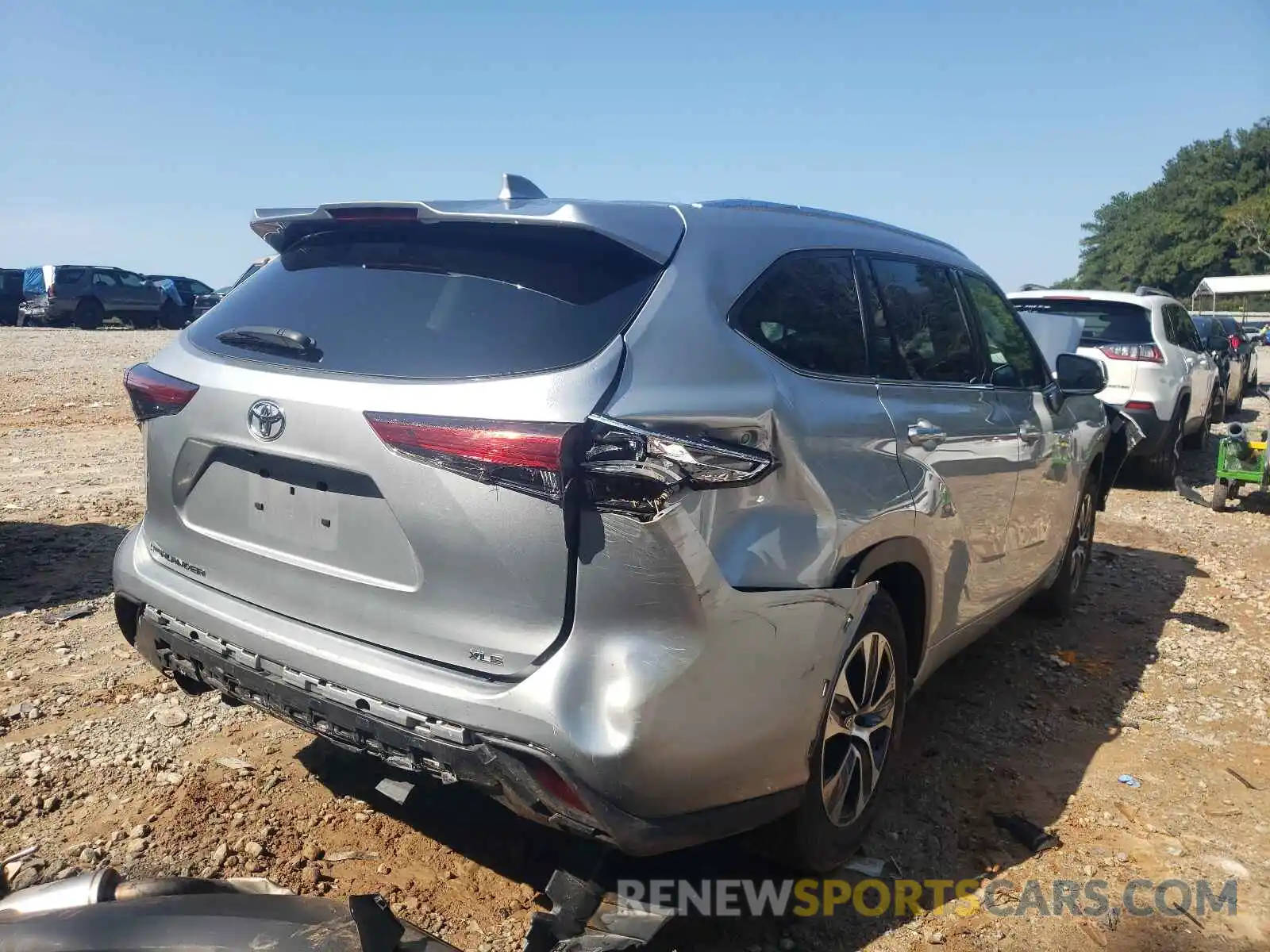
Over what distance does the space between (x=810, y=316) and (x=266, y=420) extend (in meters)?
1.49

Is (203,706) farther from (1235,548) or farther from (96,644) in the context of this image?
(1235,548)

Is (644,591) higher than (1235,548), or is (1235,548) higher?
(644,591)

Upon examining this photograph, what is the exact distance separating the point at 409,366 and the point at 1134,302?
8.64 meters

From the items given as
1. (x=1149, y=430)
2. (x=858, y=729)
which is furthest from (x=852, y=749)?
(x=1149, y=430)

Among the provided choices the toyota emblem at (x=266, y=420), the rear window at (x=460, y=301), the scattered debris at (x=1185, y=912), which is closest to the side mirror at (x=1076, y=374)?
the scattered debris at (x=1185, y=912)

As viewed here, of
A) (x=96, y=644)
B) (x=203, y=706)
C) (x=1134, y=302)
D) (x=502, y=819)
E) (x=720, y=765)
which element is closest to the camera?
(x=720, y=765)

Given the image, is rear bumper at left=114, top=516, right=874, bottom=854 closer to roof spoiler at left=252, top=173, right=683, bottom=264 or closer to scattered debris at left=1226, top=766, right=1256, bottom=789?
roof spoiler at left=252, top=173, right=683, bottom=264

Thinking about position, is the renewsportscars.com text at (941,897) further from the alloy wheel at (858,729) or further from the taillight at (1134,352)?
the taillight at (1134,352)

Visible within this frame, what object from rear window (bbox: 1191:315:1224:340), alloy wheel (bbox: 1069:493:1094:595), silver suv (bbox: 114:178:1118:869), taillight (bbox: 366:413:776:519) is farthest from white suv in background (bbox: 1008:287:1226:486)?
taillight (bbox: 366:413:776:519)

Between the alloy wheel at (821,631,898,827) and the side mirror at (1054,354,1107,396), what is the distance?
232 cm

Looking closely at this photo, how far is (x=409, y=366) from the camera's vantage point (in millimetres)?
2330

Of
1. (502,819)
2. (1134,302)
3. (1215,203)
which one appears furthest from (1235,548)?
(1215,203)

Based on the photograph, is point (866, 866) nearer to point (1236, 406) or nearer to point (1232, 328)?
point (1232, 328)

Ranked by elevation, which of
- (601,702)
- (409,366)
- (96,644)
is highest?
(409,366)
